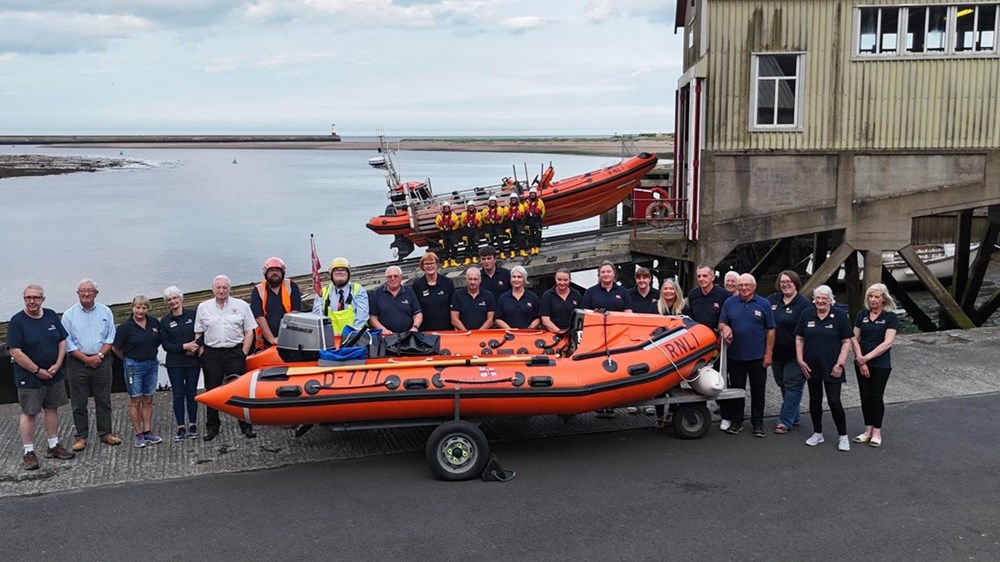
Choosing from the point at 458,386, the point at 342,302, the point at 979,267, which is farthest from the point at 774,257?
the point at 458,386

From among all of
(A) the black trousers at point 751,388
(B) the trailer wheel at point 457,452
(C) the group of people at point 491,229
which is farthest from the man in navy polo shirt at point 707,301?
(C) the group of people at point 491,229

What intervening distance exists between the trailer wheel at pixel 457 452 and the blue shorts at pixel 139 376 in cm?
259

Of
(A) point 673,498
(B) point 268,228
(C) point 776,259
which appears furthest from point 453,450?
(B) point 268,228

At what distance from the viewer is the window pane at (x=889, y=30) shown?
12414 millimetres

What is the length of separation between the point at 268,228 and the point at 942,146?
34.3 meters

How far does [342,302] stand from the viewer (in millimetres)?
8094

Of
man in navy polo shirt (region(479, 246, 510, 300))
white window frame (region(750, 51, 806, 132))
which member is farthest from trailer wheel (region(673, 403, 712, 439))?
white window frame (region(750, 51, 806, 132))

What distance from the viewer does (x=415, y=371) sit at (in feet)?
23.5

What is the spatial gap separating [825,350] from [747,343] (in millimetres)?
681

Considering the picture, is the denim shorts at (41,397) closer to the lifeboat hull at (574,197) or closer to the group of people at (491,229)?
the group of people at (491,229)

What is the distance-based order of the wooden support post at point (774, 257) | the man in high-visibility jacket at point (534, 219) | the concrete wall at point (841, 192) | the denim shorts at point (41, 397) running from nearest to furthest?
the denim shorts at point (41, 397) < the concrete wall at point (841, 192) < the man in high-visibility jacket at point (534, 219) < the wooden support post at point (774, 257)

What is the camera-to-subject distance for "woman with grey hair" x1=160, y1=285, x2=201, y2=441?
7.73 m

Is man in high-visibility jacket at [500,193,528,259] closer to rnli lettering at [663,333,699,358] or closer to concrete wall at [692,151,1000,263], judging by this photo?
concrete wall at [692,151,1000,263]

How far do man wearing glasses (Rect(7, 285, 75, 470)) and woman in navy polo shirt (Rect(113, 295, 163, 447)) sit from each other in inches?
18.9
